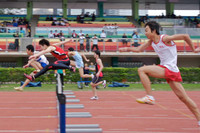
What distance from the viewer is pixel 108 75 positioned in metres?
19.3

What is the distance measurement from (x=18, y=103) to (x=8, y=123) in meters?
3.65

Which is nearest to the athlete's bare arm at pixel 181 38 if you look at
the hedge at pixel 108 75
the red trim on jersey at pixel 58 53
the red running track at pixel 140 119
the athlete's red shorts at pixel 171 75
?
the athlete's red shorts at pixel 171 75

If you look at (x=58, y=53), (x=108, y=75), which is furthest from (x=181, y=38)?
(x=108, y=75)

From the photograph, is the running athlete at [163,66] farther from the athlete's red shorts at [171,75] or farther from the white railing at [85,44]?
the white railing at [85,44]

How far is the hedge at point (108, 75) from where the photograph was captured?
18.6 meters

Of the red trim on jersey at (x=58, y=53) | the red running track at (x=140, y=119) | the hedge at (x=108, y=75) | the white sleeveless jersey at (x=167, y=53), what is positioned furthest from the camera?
the hedge at (x=108, y=75)

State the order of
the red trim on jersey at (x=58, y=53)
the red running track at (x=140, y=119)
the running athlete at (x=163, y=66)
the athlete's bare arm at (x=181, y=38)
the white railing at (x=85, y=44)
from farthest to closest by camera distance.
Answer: the white railing at (x=85, y=44) < the red trim on jersey at (x=58, y=53) < the red running track at (x=140, y=119) < the running athlete at (x=163, y=66) < the athlete's bare arm at (x=181, y=38)

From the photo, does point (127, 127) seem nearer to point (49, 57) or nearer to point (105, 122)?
point (105, 122)

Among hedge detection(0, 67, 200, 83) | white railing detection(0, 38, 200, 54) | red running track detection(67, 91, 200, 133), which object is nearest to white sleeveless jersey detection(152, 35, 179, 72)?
red running track detection(67, 91, 200, 133)

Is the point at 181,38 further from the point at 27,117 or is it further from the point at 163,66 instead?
the point at 27,117

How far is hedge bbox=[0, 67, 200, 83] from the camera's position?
18609mm

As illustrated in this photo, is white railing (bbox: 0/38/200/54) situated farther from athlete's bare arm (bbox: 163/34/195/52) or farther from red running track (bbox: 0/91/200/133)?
athlete's bare arm (bbox: 163/34/195/52)

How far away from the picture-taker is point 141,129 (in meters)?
6.29

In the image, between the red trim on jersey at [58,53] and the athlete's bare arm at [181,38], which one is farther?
the red trim on jersey at [58,53]
